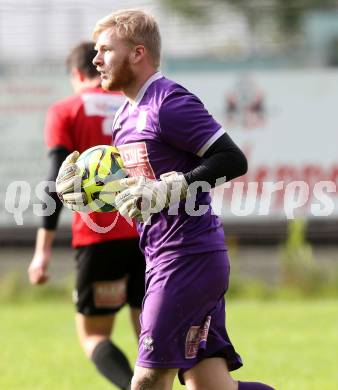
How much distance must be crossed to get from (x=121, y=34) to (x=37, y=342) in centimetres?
578

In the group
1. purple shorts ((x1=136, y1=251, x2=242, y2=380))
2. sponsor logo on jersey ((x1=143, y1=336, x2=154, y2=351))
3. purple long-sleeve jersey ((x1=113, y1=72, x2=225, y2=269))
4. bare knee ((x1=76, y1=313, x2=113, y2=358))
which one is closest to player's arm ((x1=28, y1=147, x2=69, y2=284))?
bare knee ((x1=76, y1=313, x2=113, y2=358))

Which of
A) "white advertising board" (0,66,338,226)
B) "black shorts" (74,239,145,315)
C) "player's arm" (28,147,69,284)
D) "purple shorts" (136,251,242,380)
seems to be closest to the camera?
"purple shorts" (136,251,242,380)

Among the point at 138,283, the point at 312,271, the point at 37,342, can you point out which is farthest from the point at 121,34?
the point at 312,271

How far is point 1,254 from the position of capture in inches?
613

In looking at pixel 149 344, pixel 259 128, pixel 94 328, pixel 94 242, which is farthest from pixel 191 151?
pixel 259 128

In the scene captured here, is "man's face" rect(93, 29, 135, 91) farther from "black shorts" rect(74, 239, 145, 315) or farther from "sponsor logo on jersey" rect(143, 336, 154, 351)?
"black shorts" rect(74, 239, 145, 315)

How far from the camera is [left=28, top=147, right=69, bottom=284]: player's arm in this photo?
617 centimetres

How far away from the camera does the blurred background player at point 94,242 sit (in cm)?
624

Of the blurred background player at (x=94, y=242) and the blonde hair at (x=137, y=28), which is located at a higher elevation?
the blonde hair at (x=137, y=28)

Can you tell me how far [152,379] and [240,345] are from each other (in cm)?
506

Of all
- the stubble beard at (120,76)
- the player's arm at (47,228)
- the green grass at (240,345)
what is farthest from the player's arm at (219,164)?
the green grass at (240,345)

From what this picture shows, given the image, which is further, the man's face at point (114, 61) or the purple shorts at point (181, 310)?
the man's face at point (114, 61)

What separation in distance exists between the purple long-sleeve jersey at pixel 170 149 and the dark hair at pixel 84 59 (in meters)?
1.60

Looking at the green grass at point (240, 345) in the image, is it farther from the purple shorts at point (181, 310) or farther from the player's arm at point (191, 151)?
the player's arm at point (191, 151)
